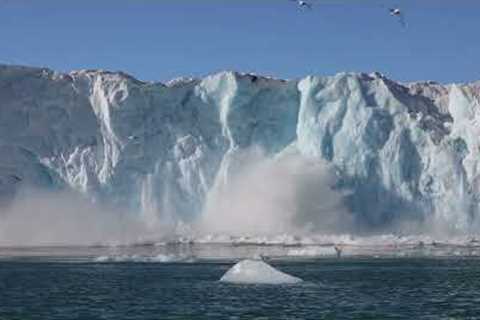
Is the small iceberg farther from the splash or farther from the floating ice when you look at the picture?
the splash

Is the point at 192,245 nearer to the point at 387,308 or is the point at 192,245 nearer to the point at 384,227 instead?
the point at 384,227

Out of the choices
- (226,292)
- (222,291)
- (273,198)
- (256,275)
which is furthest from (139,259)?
(226,292)

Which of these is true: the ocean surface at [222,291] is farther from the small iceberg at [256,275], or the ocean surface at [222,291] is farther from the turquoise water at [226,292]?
the small iceberg at [256,275]

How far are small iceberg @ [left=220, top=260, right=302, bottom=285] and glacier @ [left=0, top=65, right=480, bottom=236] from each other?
3184cm

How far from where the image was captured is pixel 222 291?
38.9m

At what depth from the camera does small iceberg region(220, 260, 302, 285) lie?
41750mm

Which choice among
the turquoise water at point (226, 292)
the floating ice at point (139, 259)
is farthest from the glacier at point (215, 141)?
the turquoise water at point (226, 292)

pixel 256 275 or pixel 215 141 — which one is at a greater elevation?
pixel 215 141

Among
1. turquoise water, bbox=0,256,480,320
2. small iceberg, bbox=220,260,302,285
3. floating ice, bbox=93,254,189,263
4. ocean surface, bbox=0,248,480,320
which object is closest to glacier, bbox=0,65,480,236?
floating ice, bbox=93,254,189,263

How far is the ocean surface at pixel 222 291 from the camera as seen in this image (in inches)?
1224

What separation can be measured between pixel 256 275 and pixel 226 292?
429 centimetres

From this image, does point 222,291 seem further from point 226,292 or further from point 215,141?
point 215,141

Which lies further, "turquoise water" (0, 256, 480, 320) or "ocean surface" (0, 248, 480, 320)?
"ocean surface" (0, 248, 480, 320)

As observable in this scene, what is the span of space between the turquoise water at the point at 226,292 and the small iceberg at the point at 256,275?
45 cm
